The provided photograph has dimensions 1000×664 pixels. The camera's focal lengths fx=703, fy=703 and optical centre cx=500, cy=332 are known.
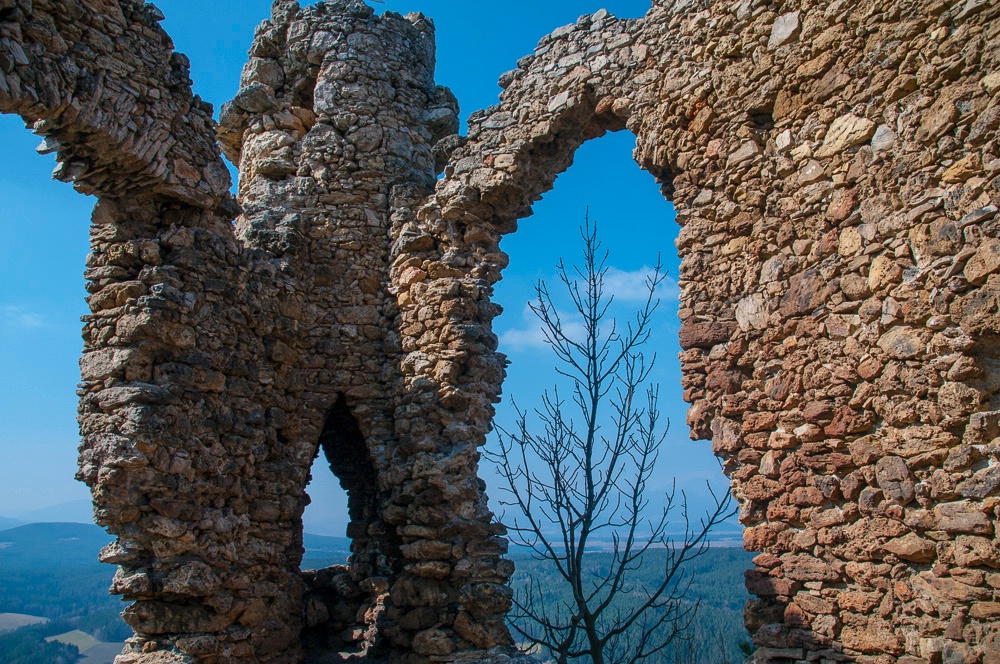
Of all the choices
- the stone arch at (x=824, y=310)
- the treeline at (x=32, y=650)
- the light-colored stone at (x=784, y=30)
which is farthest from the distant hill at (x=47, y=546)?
the light-colored stone at (x=784, y=30)

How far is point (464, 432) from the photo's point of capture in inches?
246

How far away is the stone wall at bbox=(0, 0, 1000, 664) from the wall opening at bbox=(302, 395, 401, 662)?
33 millimetres

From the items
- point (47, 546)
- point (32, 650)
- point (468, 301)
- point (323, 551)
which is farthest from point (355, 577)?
point (47, 546)

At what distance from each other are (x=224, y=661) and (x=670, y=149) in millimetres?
5104

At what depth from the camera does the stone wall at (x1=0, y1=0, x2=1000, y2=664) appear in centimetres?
379

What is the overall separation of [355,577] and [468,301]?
2.93m

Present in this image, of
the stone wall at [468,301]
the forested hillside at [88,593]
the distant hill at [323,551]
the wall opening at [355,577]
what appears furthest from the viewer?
the forested hillside at [88,593]

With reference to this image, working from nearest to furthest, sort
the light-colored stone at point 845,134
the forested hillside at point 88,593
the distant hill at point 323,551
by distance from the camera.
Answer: the light-colored stone at point 845,134
the distant hill at point 323,551
the forested hillside at point 88,593

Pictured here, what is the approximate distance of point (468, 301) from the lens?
6582 mm

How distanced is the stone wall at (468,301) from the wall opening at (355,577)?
3 cm

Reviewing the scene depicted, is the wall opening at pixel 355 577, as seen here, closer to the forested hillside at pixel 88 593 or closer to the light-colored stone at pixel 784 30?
the forested hillside at pixel 88 593

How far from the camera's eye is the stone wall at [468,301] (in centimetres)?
379

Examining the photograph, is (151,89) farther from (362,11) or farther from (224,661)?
(224,661)

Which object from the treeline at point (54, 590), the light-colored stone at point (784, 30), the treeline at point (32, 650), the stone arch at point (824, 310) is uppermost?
the light-colored stone at point (784, 30)
